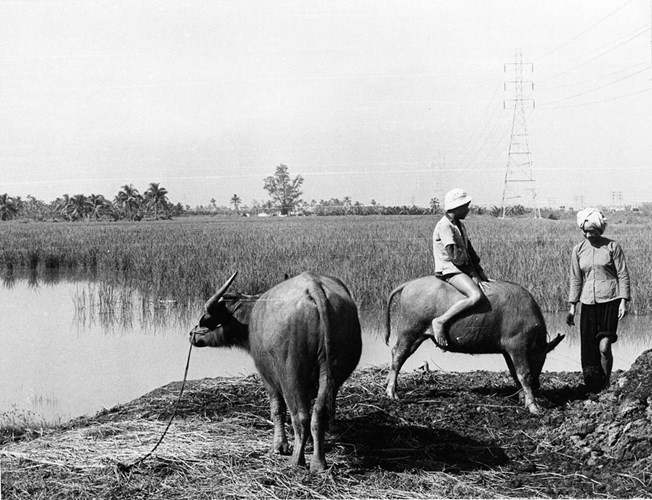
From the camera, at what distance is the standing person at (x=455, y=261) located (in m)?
5.12

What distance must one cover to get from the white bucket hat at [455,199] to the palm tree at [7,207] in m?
59.7

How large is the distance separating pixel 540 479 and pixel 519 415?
4.06 feet

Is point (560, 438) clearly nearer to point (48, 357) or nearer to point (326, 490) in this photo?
point (326, 490)

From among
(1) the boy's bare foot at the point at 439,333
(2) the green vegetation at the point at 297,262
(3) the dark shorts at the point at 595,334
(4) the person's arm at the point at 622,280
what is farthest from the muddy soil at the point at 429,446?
(2) the green vegetation at the point at 297,262

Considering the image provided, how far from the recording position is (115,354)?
8.29 metres

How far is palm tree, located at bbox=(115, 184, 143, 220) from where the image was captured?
4403cm

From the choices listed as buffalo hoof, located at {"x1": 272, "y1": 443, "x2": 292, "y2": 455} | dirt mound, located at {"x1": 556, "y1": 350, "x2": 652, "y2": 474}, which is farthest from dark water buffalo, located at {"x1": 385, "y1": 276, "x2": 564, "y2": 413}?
buffalo hoof, located at {"x1": 272, "y1": 443, "x2": 292, "y2": 455}

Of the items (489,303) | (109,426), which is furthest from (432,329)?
(109,426)

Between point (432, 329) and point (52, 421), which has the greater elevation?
point (432, 329)

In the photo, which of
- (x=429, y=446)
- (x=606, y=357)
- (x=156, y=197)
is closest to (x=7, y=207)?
(x=156, y=197)

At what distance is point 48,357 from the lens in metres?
8.12

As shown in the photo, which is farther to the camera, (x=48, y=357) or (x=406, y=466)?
(x=48, y=357)

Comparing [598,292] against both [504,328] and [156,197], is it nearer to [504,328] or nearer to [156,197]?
[504,328]

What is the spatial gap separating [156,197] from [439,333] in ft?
122
